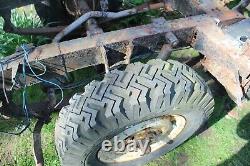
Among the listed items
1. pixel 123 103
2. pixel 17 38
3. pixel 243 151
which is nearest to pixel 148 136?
pixel 123 103

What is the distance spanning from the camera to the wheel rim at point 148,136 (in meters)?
3.46

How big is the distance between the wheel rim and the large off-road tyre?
176 millimetres

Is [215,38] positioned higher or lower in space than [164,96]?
higher

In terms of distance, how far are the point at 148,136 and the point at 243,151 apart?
47.5 inches

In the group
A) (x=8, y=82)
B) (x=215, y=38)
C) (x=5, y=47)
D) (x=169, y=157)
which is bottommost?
(x=169, y=157)

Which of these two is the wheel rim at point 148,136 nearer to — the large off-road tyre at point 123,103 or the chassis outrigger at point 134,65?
the chassis outrigger at point 134,65

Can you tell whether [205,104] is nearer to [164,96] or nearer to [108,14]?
[164,96]

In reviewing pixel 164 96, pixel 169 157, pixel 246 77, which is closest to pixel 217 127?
pixel 169 157

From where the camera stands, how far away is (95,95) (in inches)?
115

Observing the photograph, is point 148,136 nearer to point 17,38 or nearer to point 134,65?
point 134,65

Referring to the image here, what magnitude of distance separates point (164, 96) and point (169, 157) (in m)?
1.35

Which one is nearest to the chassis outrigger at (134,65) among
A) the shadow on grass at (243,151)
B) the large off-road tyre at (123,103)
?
the large off-road tyre at (123,103)

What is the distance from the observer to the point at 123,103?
289cm

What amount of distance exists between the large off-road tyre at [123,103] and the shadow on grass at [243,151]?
1.03 meters
